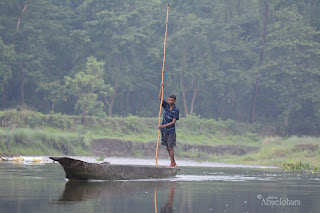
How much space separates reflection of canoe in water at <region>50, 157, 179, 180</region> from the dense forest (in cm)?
3725

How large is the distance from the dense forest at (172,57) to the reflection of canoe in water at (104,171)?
122ft

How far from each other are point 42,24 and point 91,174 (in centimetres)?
4423

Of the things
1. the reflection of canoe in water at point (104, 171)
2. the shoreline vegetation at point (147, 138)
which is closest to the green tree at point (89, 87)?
the shoreline vegetation at point (147, 138)

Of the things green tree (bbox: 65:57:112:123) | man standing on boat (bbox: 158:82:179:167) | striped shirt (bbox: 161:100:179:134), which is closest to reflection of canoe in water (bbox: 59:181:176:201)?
man standing on boat (bbox: 158:82:179:167)

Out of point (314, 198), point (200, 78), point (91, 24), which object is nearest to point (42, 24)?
point (91, 24)

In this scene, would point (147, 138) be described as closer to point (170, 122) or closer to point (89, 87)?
point (89, 87)

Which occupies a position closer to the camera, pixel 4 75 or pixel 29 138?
pixel 29 138

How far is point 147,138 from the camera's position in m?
49.0

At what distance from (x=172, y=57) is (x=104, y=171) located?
49353 millimetres

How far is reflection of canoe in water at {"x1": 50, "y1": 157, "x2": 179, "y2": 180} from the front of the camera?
14.3 meters

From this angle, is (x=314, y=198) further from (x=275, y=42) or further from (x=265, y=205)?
(x=275, y=42)

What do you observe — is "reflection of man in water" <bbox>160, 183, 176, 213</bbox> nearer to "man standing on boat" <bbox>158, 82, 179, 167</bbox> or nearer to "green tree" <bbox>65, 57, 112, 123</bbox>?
"man standing on boat" <bbox>158, 82, 179, 167</bbox>

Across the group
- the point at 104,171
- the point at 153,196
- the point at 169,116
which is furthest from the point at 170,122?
the point at 153,196

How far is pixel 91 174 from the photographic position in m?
14.8
